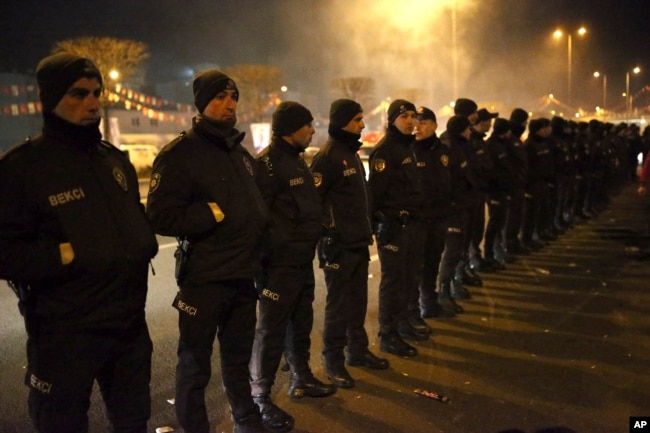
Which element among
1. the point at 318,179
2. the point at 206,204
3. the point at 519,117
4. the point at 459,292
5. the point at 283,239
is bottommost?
the point at 459,292

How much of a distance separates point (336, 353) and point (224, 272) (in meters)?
1.55

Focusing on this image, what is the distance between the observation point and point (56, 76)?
2.52 metres

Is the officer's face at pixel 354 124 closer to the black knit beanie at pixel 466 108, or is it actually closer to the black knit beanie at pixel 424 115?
the black knit beanie at pixel 424 115

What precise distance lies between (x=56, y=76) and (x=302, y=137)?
1.74 metres

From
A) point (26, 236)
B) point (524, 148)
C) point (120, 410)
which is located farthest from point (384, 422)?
point (524, 148)

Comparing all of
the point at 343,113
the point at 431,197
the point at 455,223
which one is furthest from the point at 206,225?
the point at 455,223

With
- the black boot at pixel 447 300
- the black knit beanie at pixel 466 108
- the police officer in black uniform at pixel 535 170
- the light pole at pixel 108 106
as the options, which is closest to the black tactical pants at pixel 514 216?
the police officer in black uniform at pixel 535 170

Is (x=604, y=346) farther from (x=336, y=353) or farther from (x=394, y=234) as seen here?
(x=336, y=353)

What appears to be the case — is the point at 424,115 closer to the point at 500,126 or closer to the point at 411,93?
the point at 500,126

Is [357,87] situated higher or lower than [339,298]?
higher

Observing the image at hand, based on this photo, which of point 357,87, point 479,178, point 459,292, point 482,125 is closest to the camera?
point 459,292

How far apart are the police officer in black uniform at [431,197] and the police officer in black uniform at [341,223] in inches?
46.6

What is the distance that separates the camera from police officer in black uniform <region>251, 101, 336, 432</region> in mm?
3791

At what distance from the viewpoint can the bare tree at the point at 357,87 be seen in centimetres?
4941
